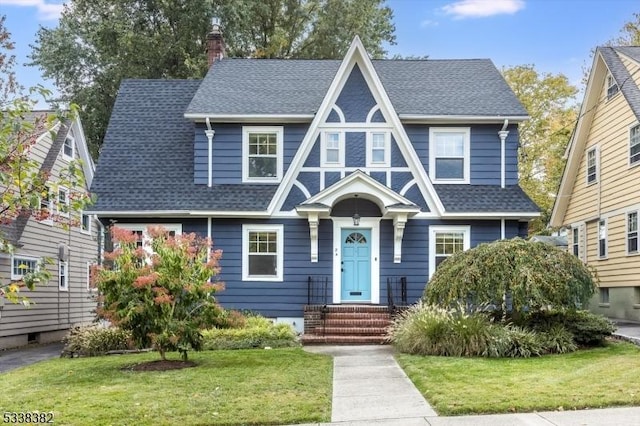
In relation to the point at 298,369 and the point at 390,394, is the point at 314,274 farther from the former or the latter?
the point at 390,394

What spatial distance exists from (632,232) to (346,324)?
901 centimetres

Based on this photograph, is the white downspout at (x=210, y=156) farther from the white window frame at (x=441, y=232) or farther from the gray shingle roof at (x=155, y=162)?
the white window frame at (x=441, y=232)

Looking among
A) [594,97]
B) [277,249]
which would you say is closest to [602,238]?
[594,97]

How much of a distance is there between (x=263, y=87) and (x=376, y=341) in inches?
332

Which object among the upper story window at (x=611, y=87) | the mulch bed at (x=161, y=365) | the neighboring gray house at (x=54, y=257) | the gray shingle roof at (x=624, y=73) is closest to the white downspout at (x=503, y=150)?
the gray shingle roof at (x=624, y=73)

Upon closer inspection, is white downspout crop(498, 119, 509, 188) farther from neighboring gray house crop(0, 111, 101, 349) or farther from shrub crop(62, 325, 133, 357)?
neighboring gray house crop(0, 111, 101, 349)

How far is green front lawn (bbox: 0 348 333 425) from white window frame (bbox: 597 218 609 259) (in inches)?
484

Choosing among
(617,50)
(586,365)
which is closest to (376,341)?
(586,365)

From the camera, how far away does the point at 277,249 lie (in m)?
17.5

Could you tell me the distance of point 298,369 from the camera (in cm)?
1103

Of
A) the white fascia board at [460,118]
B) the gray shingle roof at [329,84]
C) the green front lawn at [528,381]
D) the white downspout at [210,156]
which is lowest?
the green front lawn at [528,381]

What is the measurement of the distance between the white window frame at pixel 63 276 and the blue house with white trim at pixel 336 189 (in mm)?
A: 6537

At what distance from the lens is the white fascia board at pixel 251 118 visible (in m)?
17.8

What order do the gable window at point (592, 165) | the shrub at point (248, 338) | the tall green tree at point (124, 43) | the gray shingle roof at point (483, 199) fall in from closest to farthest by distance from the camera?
the shrub at point (248, 338) → the gray shingle roof at point (483, 199) → the gable window at point (592, 165) → the tall green tree at point (124, 43)
